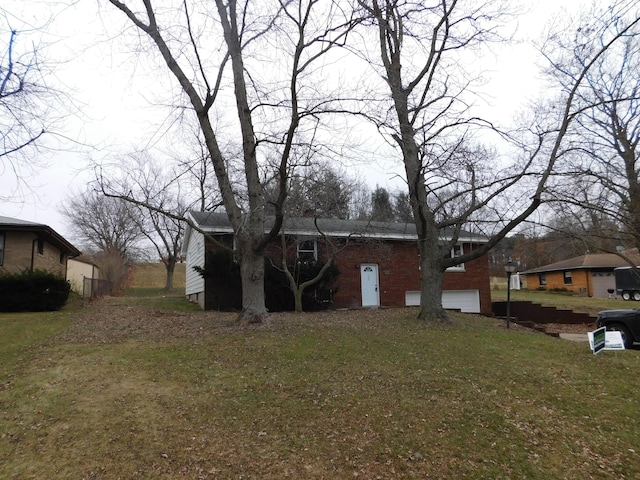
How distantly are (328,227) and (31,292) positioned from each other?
11074 millimetres

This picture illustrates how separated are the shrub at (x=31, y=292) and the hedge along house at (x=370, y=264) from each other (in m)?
4.82

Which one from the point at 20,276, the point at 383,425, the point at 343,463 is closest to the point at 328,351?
the point at 383,425

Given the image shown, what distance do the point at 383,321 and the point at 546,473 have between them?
7.28 metres

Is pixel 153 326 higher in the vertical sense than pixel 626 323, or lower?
higher

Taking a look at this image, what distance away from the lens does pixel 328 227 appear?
18.7 metres

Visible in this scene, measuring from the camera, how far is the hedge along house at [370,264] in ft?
55.3

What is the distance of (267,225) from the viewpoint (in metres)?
17.4

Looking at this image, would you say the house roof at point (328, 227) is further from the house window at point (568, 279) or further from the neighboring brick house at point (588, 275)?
the house window at point (568, 279)

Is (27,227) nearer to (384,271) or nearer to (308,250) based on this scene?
(308,250)

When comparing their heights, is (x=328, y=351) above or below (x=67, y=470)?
above

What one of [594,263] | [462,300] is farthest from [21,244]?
[594,263]

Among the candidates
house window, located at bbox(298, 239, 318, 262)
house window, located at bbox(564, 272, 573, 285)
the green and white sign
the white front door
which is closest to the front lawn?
the green and white sign

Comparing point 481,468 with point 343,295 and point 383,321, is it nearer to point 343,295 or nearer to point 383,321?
point 383,321

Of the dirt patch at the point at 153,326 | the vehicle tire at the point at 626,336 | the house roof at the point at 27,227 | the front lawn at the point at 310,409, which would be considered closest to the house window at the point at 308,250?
the dirt patch at the point at 153,326
